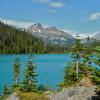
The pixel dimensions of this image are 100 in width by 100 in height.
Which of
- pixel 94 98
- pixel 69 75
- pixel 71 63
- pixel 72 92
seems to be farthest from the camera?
pixel 71 63

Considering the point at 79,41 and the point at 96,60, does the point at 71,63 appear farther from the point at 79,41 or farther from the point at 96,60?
the point at 96,60

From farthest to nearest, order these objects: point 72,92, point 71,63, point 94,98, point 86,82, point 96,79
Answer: point 71,63 → point 86,82 → point 72,92 → point 94,98 → point 96,79

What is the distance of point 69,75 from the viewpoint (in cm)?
5441

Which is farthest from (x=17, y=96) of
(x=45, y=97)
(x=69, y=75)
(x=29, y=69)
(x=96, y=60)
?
(x=29, y=69)

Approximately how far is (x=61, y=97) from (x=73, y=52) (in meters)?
25.9

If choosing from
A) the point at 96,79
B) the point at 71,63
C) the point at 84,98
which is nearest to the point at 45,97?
the point at 84,98

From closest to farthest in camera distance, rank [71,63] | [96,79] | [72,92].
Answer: [96,79], [72,92], [71,63]

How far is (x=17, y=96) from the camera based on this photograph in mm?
30406

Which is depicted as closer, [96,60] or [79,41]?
[96,60]

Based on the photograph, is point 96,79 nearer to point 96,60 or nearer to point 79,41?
point 96,60

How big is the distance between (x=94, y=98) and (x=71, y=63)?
31.1 metres

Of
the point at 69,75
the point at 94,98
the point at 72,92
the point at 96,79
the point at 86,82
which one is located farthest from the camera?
the point at 69,75

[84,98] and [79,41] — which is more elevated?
[79,41]

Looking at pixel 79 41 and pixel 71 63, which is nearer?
pixel 79 41
